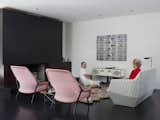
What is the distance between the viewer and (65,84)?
A: 376 centimetres

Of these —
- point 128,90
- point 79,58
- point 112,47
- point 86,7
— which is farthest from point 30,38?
point 128,90

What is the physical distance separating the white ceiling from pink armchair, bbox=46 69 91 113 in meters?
2.45

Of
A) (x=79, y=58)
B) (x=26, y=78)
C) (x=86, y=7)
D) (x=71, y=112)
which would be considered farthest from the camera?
(x=79, y=58)

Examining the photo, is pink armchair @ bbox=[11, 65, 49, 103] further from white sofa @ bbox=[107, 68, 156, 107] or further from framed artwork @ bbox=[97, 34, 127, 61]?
framed artwork @ bbox=[97, 34, 127, 61]

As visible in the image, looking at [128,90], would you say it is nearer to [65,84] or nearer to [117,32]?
[65,84]

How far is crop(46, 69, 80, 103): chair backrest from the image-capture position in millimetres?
3664

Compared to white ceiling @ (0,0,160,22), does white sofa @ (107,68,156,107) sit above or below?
below

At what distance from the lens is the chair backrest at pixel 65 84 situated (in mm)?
3664

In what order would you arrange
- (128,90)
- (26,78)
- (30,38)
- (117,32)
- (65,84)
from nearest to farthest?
(65,84) → (128,90) → (26,78) → (30,38) → (117,32)

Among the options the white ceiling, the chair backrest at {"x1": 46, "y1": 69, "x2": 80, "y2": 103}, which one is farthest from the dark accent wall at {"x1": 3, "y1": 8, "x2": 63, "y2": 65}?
the chair backrest at {"x1": 46, "y1": 69, "x2": 80, "y2": 103}

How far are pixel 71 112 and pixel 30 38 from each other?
345 centimetres

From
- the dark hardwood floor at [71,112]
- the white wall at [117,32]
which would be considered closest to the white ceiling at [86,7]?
the white wall at [117,32]

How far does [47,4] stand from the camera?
5.62 meters

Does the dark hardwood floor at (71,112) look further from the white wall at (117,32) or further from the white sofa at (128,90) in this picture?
the white wall at (117,32)
